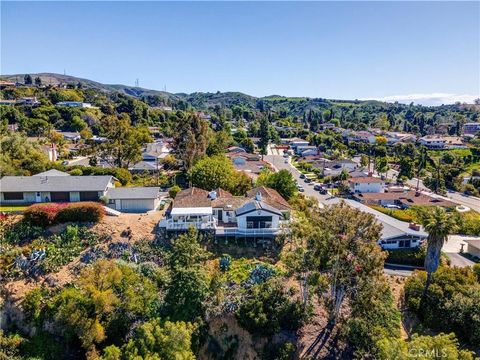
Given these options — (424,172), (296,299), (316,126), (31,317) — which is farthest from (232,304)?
(316,126)

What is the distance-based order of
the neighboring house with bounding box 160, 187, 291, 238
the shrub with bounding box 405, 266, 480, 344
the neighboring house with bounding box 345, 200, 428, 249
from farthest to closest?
the neighboring house with bounding box 345, 200, 428, 249 < the neighboring house with bounding box 160, 187, 291, 238 < the shrub with bounding box 405, 266, 480, 344

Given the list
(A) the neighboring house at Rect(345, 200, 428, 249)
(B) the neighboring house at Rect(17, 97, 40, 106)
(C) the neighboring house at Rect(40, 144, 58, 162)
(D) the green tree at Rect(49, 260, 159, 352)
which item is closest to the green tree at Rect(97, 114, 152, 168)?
(C) the neighboring house at Rect(40, 144, 58, 162)

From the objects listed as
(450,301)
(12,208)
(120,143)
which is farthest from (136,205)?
(450,301)

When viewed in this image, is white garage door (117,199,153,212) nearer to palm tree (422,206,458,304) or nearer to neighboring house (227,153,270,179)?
palm tree (422,206,458,304)

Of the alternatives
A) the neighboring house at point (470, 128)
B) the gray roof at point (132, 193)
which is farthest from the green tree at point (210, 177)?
the neighboring house at point (470, 128)

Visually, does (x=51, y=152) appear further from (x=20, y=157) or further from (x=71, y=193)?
(x=71, y=193)
